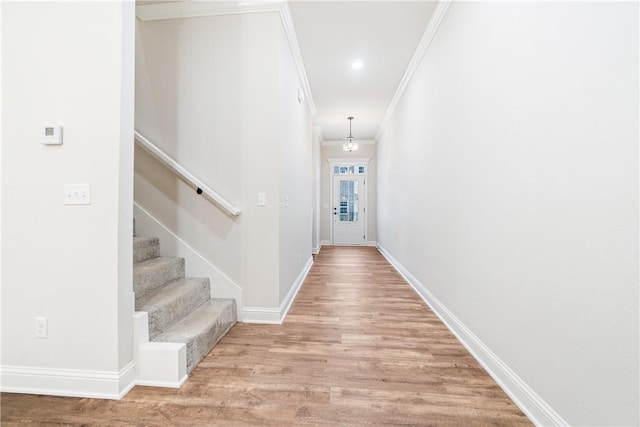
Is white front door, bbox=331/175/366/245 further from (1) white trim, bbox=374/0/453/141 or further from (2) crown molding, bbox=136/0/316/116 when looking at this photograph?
(2) crown molding, bbox=136/0/316/116

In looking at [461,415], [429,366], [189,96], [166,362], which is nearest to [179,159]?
[189,96]

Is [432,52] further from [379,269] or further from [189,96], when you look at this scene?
[379,269]

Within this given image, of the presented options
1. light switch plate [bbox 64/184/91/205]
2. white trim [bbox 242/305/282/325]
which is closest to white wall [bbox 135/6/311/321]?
white trim [bbox 242/305/282/325]

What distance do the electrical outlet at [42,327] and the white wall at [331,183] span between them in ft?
22.9

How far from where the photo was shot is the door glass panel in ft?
27.9

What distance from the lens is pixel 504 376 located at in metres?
1.73

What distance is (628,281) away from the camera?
1021 millimetres

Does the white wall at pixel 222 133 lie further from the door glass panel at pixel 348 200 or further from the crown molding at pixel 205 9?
the door glass panel at pixel 348 200

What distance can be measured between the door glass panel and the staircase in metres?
6.06

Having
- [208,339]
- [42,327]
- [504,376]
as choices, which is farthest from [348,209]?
[42,327]

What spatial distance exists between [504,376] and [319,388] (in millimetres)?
1083

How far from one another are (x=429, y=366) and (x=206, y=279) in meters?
1.97

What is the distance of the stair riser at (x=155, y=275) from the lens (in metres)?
2.17

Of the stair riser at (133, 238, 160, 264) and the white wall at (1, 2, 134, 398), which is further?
the stair riser at (133, 238, 160, 264)
